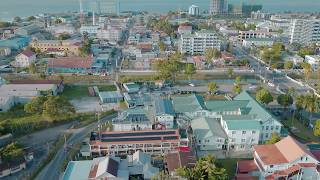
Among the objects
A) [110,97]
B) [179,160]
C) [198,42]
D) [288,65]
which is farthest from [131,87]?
[288,65]

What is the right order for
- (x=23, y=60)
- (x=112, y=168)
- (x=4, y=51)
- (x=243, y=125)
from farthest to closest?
(x=4, y=51) → (x=23, y=60) → (x=243, y=125) → (x=112, y=168)

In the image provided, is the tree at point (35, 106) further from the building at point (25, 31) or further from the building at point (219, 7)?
the building at point (219, 7)

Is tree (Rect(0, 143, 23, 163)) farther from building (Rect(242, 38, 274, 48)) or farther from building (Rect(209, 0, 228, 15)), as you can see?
building (Rect(209, 0, 228, 15))

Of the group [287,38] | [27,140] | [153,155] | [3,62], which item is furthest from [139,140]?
[287,38]

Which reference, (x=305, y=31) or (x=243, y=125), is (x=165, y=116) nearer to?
(x=243, y=125)

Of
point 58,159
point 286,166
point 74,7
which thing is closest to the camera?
point 286,166

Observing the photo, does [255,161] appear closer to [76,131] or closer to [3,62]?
[76,131]

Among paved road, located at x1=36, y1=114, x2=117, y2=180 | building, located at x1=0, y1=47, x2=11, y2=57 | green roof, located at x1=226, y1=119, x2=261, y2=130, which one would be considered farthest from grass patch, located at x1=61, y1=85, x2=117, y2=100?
building, located at x1=0, y1=47, x2=11, y2=57
